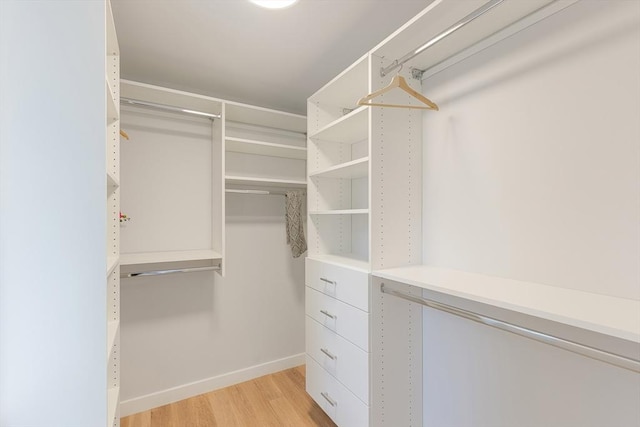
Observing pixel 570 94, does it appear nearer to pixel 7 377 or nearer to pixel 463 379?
pixel 463 379

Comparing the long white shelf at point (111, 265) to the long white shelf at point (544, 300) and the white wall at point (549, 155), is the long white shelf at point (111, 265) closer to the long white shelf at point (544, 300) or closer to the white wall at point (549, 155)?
the long white shelf at point (544, 300)

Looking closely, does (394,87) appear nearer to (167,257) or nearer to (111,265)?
(111,265)

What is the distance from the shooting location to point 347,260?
75.4 inches

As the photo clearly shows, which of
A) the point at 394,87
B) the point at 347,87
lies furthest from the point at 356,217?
the point at 394,87

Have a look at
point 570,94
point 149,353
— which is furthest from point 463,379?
point 149,353

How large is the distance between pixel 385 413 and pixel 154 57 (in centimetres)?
259

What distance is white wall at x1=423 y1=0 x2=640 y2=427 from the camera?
988mm

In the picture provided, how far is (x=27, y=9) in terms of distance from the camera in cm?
92

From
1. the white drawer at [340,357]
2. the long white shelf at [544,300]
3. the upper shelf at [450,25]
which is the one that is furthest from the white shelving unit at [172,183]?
the long white shelf at [544,300]

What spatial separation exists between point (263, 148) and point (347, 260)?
1191 millimetres

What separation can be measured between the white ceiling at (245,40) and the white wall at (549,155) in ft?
1.86

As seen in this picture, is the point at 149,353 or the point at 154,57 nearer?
the point at 154,57

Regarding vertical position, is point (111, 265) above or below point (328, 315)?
above

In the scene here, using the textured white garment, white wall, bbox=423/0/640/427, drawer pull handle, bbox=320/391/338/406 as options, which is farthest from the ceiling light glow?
drawer pull handle, bbox=320/391/338/406
